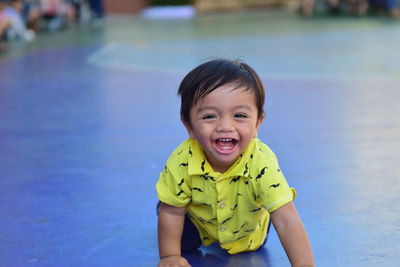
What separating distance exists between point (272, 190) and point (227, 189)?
13 centimetres

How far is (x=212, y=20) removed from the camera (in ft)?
42.4

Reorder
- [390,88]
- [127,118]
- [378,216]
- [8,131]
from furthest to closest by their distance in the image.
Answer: [390,88], [127,118], [8,131], [378,216]

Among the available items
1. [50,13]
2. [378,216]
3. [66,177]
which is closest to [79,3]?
[50,13]

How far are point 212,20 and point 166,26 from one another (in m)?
1.51

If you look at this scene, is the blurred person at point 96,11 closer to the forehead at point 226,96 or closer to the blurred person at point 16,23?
the blurred person at point 16,23

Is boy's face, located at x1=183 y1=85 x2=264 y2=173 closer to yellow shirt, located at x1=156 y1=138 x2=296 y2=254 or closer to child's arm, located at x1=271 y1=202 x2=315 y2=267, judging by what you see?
yellow shirt, located at x1=156 y1=138 x2=296 y2=254

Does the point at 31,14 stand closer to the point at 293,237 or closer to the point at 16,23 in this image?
the point at 16,23

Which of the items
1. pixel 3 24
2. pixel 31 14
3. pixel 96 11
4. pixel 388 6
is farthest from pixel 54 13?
pixel 388 6

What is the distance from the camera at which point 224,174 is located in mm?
1937

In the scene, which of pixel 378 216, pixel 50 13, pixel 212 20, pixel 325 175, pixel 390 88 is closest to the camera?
pixel 378 216

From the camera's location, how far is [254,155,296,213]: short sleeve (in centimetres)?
189

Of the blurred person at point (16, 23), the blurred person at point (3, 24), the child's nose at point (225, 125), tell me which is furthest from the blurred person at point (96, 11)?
the child's nose at point (225, 125)

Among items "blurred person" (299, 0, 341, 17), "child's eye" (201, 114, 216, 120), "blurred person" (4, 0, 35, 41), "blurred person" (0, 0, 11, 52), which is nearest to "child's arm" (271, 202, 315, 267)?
"child's eye" (201, 114, 216, 120)

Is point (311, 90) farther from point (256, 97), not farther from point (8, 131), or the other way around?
point (256, 97)
